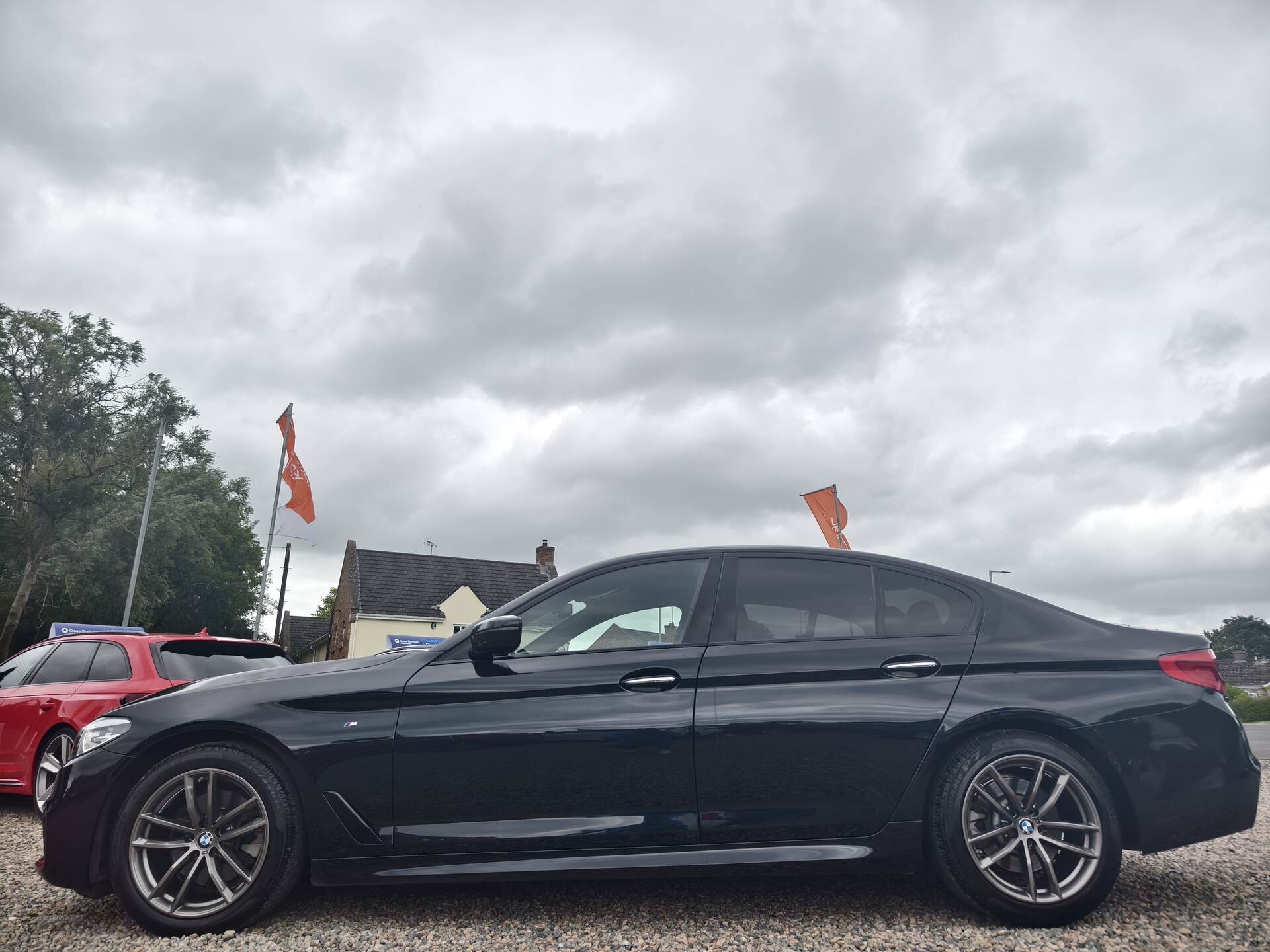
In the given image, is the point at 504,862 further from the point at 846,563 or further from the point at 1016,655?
the point at 1016,655

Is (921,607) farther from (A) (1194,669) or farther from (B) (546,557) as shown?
(B) (546,557)

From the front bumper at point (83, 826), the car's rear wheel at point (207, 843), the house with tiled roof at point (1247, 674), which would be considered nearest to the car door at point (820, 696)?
the car's rear wheel at point (207, 843)

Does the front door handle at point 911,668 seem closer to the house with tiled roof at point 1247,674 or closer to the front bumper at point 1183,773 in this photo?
the front bumper at point 1183,773

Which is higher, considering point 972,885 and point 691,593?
point 691,593

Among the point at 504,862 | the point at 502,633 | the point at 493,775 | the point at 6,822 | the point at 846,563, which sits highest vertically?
the point at 846,563

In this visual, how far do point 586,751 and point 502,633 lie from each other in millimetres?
576

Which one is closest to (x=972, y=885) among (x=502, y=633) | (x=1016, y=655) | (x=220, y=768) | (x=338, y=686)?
(x=1016, y=655)

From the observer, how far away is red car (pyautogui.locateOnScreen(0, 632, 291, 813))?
6.35 metres

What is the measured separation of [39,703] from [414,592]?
33.4 m

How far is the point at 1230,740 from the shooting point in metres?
3.50

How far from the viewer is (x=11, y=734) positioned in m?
6.69

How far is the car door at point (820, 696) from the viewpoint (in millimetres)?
3430

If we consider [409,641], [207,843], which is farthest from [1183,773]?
[409,641]

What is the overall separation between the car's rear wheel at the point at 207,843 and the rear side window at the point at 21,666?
4645 millimetres
